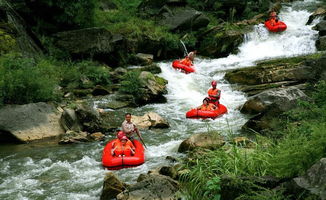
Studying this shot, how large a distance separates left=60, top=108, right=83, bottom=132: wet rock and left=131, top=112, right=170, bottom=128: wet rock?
160cm

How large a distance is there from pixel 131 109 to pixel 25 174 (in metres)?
5.33

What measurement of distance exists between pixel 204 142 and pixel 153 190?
8.51ft

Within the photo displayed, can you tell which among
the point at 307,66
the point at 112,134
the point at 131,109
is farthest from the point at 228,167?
the point at 307,66

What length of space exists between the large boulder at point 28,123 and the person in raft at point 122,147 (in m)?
2.57

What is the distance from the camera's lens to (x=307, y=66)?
43.1 ft

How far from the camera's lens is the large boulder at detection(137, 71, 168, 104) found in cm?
1323

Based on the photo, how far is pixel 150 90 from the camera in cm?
1338

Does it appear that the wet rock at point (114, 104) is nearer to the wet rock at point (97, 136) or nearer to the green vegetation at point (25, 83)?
the green vegetation at point (25, 83)

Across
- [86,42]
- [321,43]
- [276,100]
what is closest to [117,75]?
[86,42]

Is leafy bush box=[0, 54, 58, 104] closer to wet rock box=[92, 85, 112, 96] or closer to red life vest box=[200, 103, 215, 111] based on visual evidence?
wet rock box=[92, 85, 112, 96]

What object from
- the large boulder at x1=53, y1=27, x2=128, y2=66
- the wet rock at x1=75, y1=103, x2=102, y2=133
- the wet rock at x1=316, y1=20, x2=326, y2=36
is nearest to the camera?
the wet rock at x1=75, y1=103, x2=102, y2=133

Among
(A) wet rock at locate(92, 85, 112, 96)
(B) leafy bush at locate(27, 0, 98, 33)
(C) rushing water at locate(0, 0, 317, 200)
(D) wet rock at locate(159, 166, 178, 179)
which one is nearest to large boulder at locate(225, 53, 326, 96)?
(C) rushing water at locate(0, 0, 317, 200)

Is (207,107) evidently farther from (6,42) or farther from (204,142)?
(6,42)

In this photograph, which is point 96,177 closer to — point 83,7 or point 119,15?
point 83,7
